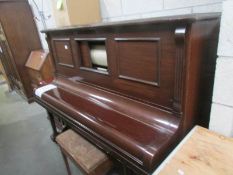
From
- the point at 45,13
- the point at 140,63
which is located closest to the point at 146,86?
the point at 140,63

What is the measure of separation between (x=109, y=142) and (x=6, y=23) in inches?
114

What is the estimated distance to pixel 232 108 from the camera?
0.88 metres

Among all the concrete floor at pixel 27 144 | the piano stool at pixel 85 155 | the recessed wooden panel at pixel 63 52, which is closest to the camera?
the piano stool at pixel 85 155

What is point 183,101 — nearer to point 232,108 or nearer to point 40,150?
point 232,108

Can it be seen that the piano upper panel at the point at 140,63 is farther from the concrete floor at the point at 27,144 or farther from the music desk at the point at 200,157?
the concrete floor at the point at 27,144

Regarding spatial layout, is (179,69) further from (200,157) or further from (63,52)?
(63,52)

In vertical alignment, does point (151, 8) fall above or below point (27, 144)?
above

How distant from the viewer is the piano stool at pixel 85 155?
Result: 1.15 metres

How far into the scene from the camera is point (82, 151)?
4.10 feet

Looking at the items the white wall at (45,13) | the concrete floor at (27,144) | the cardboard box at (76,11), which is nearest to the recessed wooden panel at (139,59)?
the cardboard box at (76,11)

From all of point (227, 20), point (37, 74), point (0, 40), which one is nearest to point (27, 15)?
point (0, 40)

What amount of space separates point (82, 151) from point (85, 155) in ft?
0.16

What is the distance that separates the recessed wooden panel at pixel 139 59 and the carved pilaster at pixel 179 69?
0.11 metres

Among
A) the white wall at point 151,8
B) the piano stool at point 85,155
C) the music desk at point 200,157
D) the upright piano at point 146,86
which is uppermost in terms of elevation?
the white wall at point 151,8
